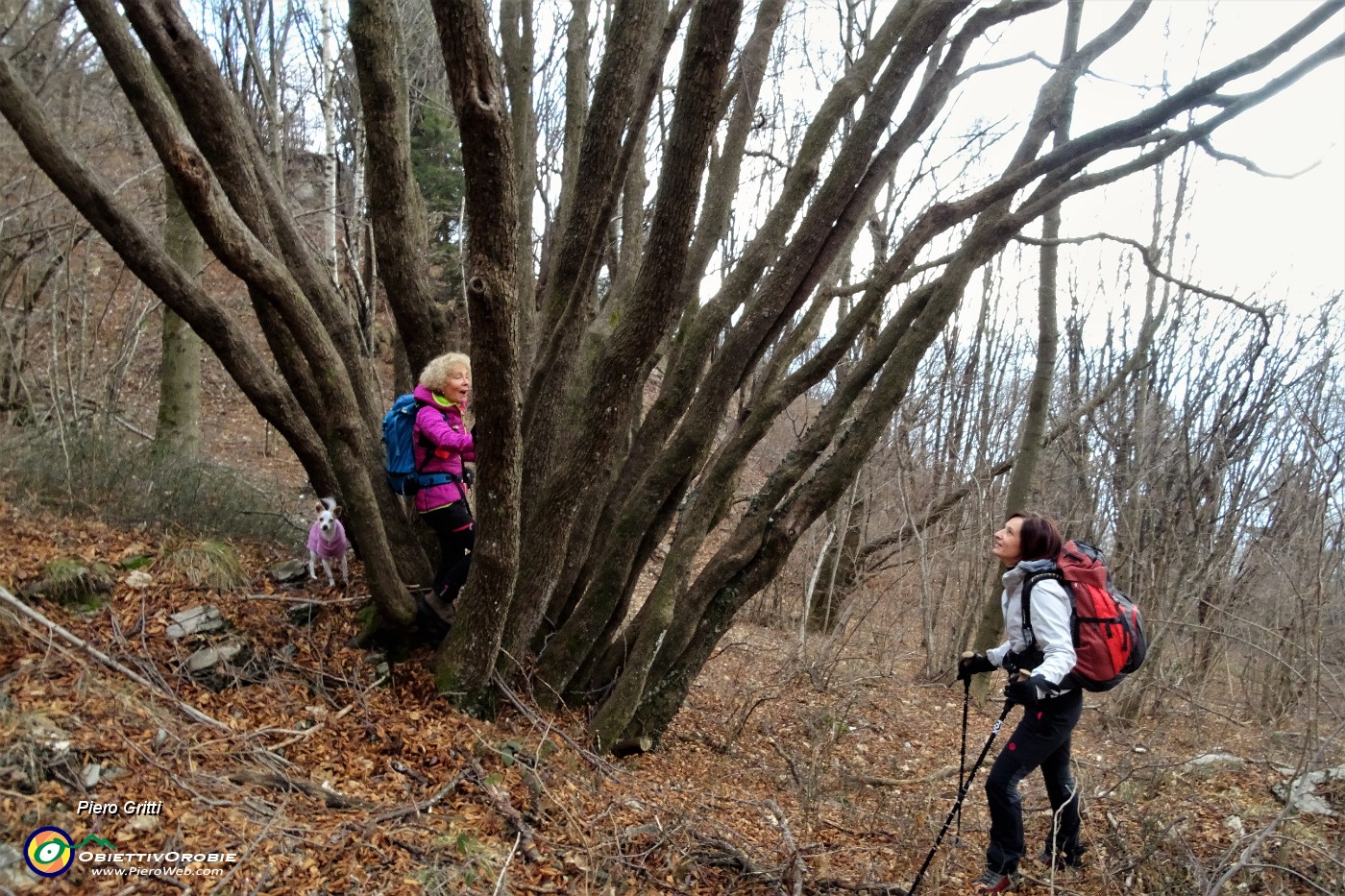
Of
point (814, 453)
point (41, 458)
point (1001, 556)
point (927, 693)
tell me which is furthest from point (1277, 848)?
point (41, 458)

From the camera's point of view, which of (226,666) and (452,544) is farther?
(452,544)

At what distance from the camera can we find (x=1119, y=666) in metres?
3.65

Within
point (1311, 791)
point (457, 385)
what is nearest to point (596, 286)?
point (457, 385)

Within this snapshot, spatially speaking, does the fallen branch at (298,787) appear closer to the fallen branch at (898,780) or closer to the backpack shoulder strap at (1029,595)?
the backpack shoulder strap at (1029,595)

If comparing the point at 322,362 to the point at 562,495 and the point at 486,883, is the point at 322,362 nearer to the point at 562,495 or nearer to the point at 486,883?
the point at 562,495

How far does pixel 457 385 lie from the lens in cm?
413

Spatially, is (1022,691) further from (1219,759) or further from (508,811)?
(1219,759)

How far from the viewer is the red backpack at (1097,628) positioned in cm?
364

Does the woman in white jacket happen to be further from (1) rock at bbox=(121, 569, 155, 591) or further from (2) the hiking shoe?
(1) rock at bbox=(121, 569, 155, 591)

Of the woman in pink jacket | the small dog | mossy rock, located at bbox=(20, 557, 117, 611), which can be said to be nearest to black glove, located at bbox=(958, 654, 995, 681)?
the woman in pink jacket

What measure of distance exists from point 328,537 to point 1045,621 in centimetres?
366

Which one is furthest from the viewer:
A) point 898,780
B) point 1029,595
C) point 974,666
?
point 898,780

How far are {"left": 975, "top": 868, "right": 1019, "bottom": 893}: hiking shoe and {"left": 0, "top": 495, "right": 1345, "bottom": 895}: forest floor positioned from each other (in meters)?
0.13

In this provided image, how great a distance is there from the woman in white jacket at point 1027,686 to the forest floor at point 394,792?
27 cm
